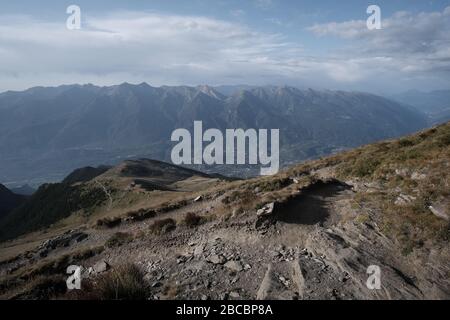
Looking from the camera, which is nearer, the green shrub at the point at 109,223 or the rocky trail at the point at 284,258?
the rocky trail at the point at 284,258

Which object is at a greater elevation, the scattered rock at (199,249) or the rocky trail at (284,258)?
the rocky trail at (284,258)

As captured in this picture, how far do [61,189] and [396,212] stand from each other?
8768 cm

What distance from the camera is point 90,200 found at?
71.2 metres

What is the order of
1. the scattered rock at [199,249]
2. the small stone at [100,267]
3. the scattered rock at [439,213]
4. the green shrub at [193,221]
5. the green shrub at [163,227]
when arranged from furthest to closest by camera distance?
the green shrub at [163,227] < the green shrub at [193,221] < the small stone at [100,267] < the scattered rock at [199,249] < the scattered rock at [439,213]

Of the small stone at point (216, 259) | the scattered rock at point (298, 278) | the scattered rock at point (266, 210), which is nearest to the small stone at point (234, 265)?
the small stone at point (216, 259)

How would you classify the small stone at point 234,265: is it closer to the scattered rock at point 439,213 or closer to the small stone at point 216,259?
the small stone at point 216,259
